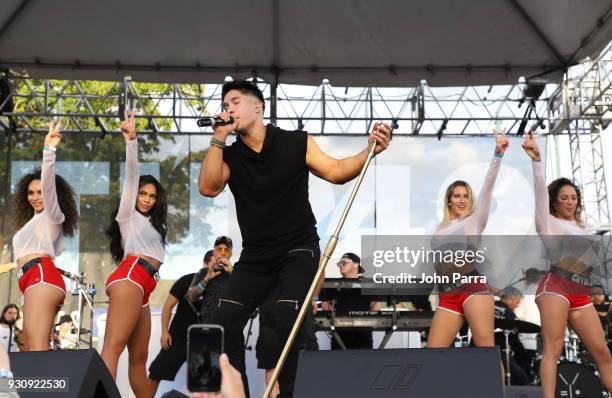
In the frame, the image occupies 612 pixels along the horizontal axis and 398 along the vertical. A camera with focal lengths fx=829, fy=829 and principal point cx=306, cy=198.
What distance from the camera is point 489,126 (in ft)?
44.8

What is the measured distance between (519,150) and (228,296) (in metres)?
10.8

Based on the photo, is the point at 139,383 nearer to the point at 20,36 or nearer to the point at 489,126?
the point at 20,36

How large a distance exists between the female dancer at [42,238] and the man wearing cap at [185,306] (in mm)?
1726

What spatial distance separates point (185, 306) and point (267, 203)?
10.9 feet

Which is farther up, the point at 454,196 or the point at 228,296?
the point at 454,196

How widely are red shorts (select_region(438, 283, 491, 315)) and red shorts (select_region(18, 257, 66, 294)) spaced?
2.43 meters

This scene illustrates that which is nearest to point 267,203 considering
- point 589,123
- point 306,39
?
point 306,39

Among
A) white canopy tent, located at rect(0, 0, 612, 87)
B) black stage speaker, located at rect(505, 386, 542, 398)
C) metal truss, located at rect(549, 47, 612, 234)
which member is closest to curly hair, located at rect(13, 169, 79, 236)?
black stage speaker, located at rect(505, 386, 542, 398)

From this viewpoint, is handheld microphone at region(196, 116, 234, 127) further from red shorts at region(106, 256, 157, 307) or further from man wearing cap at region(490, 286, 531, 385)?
man wearing cap at region(490, 286, 531, 385)

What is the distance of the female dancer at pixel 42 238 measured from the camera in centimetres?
502

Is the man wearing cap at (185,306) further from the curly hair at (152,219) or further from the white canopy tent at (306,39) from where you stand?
the white canopy tent at (306,39)

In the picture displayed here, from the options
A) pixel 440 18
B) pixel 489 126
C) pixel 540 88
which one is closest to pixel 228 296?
pixel 440 18

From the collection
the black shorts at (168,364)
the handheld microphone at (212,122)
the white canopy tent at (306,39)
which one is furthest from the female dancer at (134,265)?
the white canopy tent at (306,39)

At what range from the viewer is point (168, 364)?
23.0ft
